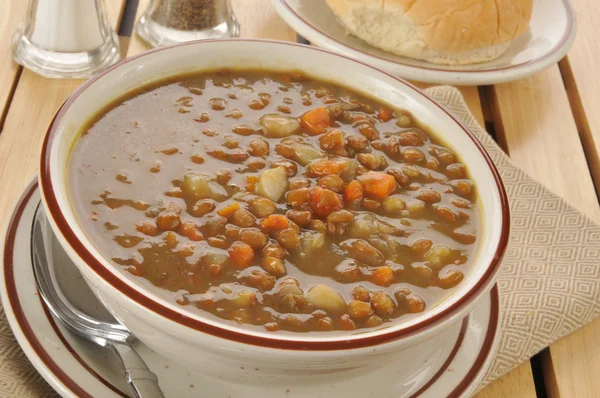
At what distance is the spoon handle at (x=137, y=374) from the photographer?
1.57 m

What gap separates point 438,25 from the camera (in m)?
3.01

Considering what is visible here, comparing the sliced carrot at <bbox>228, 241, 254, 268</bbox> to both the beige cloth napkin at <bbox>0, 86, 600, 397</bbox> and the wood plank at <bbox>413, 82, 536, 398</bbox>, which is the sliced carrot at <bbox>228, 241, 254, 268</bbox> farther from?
the wood plank at <bbox>413, 82, 536, 398</bbox>

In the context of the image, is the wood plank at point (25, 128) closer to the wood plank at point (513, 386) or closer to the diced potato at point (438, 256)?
the diced potato at point (438, 256)

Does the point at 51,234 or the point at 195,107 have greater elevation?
the point at 195,107

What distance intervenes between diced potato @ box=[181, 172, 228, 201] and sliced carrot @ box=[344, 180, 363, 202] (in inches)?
11.3

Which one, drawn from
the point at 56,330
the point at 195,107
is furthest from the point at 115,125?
the point at 56,330

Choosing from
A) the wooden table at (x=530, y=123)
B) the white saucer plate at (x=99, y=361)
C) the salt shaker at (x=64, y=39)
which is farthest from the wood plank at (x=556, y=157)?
the salt shaker at (x=64, y=39)

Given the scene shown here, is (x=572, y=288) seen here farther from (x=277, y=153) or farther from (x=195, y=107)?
(x=195, y=107)

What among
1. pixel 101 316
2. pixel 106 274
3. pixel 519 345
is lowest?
pixel 519 345

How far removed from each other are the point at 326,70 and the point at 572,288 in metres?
0.93

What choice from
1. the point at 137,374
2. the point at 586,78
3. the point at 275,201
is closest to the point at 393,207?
the point at 275,201

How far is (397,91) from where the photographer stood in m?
2.24

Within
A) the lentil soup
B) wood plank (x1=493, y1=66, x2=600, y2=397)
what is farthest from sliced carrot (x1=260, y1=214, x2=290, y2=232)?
wood plank (x1=493, y1=66, x2=600, y2=397)

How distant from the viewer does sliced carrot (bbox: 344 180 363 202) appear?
6.24 feet
